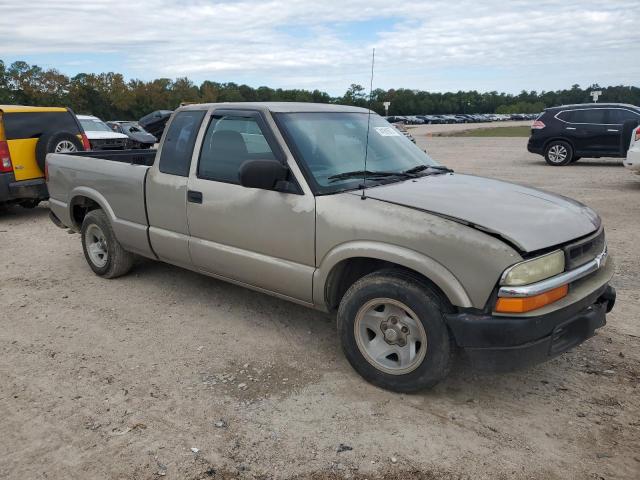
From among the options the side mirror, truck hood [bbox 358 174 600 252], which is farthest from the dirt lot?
the side mirror

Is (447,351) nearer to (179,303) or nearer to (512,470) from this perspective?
(512,470)

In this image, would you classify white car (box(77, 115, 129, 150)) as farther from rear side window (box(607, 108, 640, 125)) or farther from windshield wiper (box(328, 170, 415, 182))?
rear side window (box(607, 108, 640, 125))

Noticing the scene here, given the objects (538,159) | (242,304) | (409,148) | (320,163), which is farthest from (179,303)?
(538,159)

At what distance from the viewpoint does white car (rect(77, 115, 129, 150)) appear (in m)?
14.3

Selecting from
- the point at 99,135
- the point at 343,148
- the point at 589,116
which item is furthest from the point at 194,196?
the point at 589,116

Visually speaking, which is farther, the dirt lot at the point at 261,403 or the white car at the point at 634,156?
the white car at the point at 634,156

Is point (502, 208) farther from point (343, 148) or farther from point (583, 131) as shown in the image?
point (583, 131)

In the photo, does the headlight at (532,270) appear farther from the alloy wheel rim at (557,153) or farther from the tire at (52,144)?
the alloy wheel rim at (557,153)

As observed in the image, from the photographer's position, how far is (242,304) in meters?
5.00

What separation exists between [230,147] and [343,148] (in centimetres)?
94

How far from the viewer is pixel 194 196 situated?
4.42 metres

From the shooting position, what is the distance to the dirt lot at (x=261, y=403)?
277 centimetres

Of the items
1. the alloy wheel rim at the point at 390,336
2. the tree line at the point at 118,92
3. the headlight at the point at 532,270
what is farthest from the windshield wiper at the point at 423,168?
the tree line at the point at 118,92

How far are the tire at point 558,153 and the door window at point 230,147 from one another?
13610 millimetres
